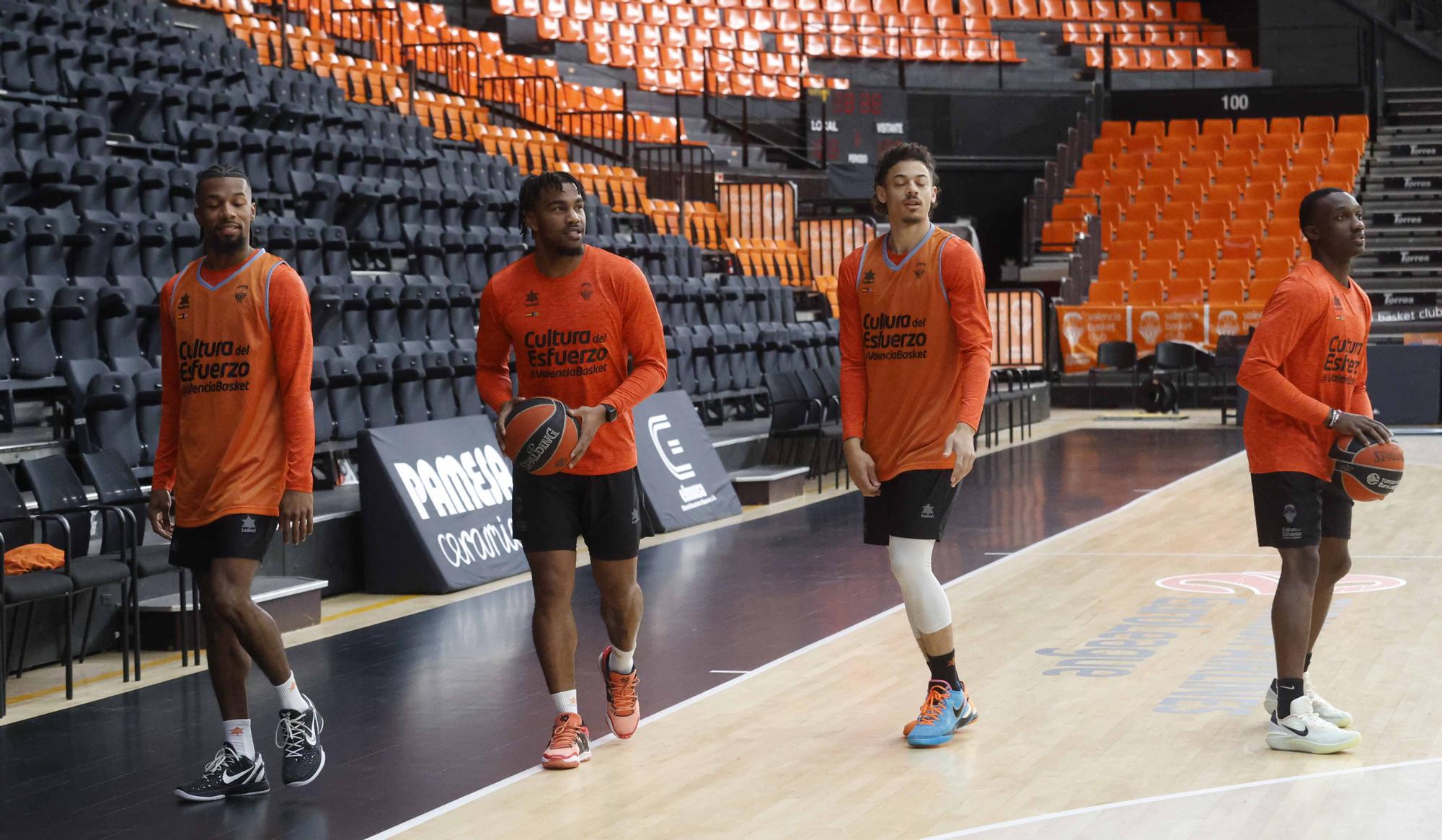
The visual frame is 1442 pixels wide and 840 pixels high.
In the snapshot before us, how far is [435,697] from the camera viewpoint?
17.3ft

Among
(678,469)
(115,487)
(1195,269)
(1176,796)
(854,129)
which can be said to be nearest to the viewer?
(1176,796)

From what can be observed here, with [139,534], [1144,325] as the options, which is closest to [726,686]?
[139,534]

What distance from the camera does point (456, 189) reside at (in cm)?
1189

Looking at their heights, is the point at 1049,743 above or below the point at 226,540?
below

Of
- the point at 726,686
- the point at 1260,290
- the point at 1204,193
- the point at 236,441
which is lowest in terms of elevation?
the point at 726,686

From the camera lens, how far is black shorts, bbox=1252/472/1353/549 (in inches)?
167

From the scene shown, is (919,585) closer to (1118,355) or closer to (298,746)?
(298,746)

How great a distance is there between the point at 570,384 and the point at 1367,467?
205 cm

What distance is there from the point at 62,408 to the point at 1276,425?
5.46 meters

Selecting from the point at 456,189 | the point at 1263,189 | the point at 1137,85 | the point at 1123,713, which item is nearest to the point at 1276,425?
the point at 1123,713

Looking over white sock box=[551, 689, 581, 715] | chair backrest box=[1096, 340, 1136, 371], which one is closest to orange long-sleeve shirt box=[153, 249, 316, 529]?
white sock box=[551, 689, 581, 715]

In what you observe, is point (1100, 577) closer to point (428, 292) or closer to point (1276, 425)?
point (1276, 425)

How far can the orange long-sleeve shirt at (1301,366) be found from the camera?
423cm

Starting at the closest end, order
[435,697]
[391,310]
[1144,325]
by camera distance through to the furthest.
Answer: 1. [435,697]
2. [391,310]
3. [1144,325]
